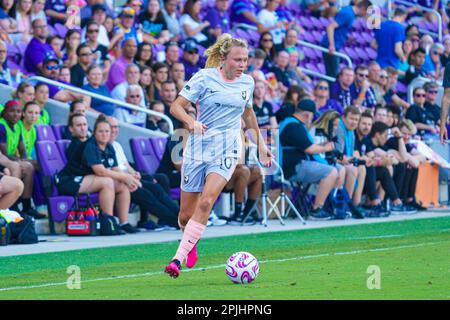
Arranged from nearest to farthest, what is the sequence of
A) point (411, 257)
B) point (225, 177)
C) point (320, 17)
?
point (225, 177), point (411, 257), point (320, 17)

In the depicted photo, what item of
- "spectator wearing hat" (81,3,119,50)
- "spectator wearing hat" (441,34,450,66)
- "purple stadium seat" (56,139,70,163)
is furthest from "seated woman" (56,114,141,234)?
"spectator wearing hat" (441,34,450,66)

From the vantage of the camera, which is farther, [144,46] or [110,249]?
[144,46]

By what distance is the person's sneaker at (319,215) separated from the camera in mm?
20312

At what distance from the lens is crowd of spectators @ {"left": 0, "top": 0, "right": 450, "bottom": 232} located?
58.6 feet

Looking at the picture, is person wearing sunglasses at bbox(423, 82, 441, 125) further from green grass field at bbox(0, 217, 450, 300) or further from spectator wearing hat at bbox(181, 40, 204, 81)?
green grass field at bbox(0, 217, 450, 300)

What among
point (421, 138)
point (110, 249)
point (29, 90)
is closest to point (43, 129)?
point (29, 90)

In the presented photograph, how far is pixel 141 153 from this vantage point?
19.5 meters

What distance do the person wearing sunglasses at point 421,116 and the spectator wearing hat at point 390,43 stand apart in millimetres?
3105

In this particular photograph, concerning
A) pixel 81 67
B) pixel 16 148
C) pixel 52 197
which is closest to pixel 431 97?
pixel 81 67

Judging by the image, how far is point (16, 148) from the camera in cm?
1777

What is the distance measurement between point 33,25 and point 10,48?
53 centimetres

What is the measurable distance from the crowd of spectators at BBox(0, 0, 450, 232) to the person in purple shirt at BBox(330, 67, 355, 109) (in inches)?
1.1

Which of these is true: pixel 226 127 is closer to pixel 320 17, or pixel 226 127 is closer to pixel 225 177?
pixel 225 177

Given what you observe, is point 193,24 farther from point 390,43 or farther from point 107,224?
point 107,224
